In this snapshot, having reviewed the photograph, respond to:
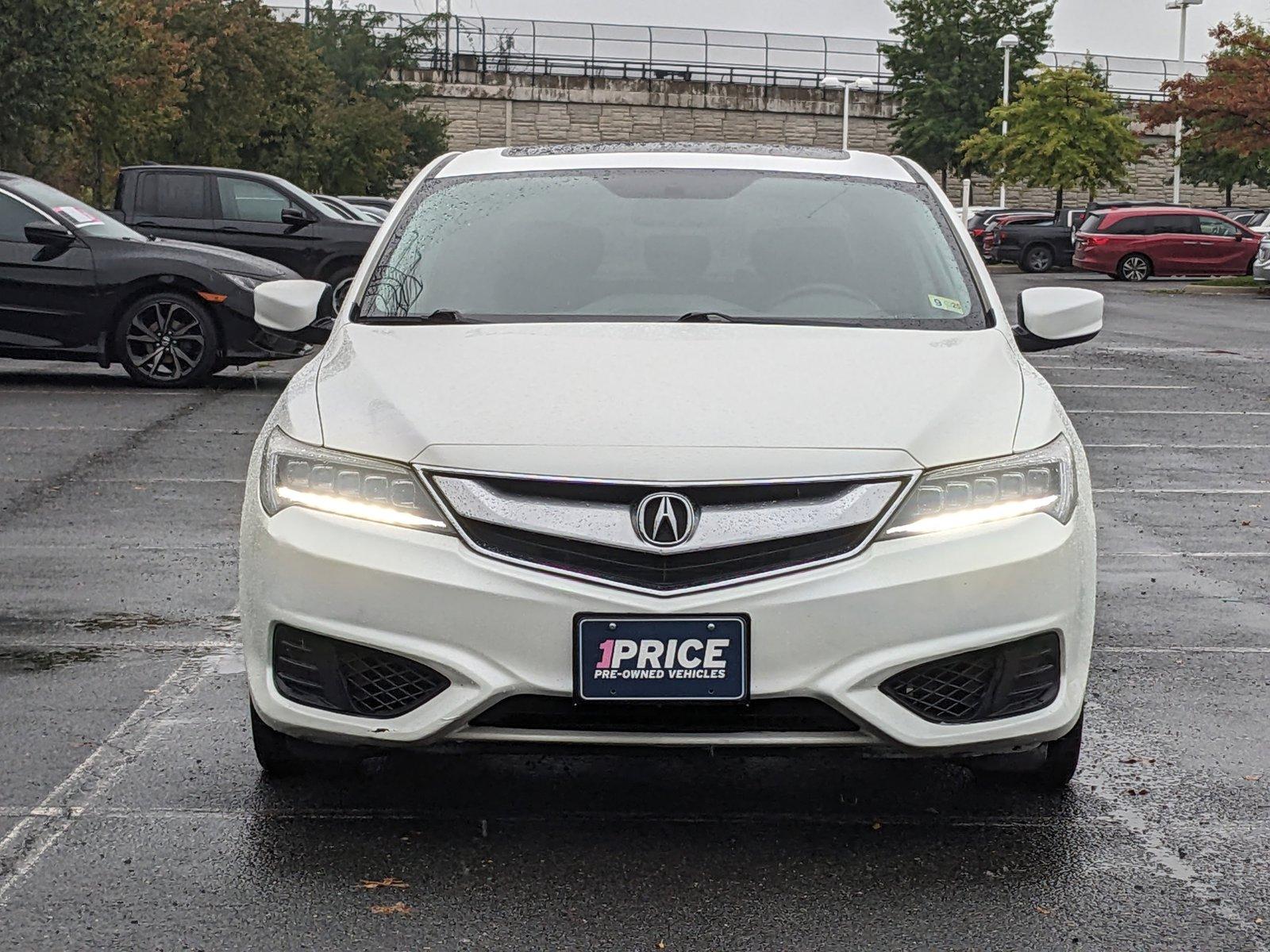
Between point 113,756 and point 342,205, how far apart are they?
692 inches

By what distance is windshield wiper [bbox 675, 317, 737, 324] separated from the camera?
194 inches

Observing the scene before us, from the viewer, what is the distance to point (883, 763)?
4793 millimetres

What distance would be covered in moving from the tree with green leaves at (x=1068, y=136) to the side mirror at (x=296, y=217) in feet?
124

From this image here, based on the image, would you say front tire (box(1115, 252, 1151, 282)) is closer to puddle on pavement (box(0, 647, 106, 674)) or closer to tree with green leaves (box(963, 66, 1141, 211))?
tree with green leaves (box(963, 66, 1141, 211))

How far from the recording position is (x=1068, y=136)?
2143 inches

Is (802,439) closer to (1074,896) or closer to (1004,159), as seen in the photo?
(1074,896)

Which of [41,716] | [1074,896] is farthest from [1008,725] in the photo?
[41,716]

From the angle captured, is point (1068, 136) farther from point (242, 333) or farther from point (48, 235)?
point (48, 235)

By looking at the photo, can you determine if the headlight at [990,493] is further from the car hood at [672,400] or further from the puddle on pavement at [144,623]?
the puddle on pavement at [144,623]

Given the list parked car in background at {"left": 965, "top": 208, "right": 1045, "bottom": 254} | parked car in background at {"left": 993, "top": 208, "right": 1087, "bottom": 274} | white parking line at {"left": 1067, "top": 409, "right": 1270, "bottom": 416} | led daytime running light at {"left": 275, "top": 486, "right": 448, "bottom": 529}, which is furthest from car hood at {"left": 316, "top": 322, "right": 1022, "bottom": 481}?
parked car in background at {"left": 965, "top": 208, "right": 1045, "bottom": 254}

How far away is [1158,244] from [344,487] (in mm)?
38746

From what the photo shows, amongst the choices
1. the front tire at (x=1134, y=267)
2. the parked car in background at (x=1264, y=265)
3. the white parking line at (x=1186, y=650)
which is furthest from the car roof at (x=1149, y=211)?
the white parking line at (x=1186, y=650)

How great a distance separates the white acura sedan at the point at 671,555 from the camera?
12.6 feet

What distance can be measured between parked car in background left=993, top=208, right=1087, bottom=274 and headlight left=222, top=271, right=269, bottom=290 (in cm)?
3380
